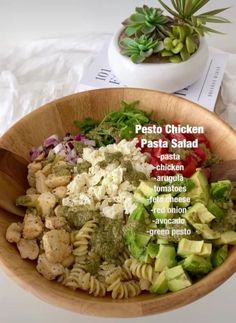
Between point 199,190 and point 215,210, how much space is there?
34 mm

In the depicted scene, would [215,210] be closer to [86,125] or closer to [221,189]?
[221,189]

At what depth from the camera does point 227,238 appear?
650mm

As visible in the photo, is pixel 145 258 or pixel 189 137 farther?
pixel 189 137

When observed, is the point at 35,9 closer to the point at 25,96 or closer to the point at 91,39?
the point at 91,39

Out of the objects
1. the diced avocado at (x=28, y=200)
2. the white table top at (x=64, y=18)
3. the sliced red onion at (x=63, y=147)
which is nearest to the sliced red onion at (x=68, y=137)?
the sliced red onion at (x=63, y=147)

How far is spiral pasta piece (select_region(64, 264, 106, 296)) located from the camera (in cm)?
64

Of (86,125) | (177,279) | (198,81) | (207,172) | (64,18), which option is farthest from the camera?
(64,18)

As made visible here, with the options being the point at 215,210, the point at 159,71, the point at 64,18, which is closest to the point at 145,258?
the point at 215,210

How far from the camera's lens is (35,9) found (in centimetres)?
116

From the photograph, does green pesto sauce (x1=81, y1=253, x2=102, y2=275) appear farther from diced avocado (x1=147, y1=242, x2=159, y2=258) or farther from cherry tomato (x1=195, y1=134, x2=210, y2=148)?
cherry tomato (x1=195, y1=134, x2=210, y2=148)

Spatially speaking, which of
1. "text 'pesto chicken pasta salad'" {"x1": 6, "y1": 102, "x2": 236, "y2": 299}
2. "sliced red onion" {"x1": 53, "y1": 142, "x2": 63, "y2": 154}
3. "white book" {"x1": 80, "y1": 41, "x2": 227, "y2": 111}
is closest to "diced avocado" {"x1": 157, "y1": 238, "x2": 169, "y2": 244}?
"text 'pesto chicken pasta salad'" {"x1": 6, "y1": 102, "x2": 236, "y2": 299}

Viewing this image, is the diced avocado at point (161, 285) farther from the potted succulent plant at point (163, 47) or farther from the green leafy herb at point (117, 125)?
the potted succulent plant at point (163, 47)

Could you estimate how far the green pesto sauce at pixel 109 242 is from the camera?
2.18 feet

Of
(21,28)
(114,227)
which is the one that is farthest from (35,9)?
(114,227)
